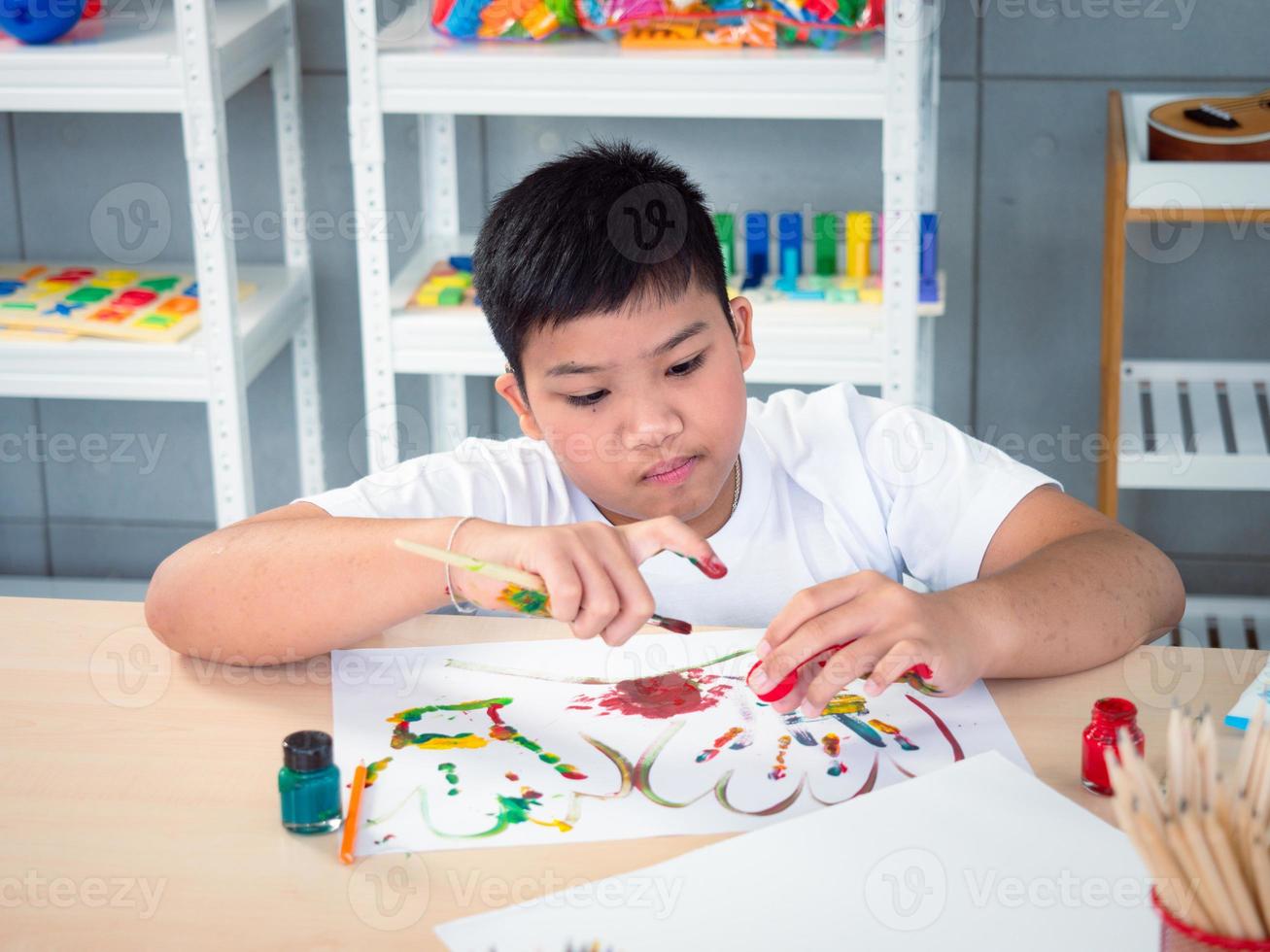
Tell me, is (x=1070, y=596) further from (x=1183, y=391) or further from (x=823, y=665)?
(x=1183, y=391)

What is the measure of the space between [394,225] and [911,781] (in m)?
1.65

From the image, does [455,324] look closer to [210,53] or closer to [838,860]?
[210,53]

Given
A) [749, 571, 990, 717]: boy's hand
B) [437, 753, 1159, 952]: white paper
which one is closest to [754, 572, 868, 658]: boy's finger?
[749, 571, 990, 717]: boy's hand

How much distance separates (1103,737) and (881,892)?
18cm

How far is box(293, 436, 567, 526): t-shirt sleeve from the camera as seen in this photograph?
112cm

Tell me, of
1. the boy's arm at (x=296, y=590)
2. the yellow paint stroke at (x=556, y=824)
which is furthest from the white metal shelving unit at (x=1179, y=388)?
the yellow paint stroke at (x=556, y=824)

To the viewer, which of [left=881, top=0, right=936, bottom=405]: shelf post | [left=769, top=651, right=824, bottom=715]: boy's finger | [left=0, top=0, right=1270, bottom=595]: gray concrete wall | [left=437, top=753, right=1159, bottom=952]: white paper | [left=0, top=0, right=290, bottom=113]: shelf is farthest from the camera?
[left=0, top=0, right=1270, bottom=595]: gray concrete wall

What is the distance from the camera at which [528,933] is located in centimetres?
69

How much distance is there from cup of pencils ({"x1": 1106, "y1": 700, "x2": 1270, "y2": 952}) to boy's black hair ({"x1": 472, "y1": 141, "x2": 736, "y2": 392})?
0.60 metres

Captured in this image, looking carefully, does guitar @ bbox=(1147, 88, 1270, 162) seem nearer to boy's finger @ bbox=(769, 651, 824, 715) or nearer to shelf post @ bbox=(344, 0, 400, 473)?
shelf post @ bbox=(344, 0, 400, 473)

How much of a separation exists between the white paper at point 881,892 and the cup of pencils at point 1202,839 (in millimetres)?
133

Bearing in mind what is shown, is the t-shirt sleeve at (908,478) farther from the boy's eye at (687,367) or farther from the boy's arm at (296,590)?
the boy's arm at (296,590)

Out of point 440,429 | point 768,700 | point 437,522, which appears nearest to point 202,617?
point 437,522

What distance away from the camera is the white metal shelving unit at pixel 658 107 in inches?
66.8
